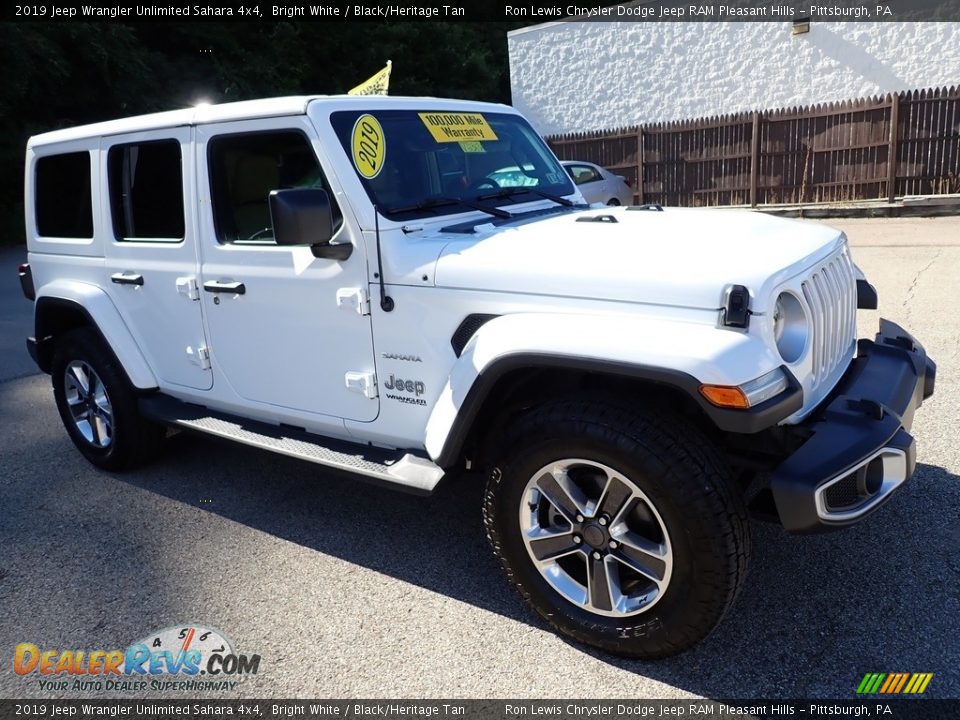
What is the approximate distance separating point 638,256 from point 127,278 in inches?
113

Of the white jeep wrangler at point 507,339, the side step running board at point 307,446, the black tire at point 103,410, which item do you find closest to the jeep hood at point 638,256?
the white jeep wrangler at point 507,339

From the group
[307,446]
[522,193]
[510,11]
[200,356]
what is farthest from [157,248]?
[510,11]

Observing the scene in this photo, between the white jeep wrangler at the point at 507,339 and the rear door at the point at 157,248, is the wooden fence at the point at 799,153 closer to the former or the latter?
the white jeep wrangler at the point at 507,339

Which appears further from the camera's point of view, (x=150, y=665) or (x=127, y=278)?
(x=127, y=278)

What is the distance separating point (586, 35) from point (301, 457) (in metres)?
18.5

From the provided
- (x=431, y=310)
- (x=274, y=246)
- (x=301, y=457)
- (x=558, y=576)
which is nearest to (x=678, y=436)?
(x=558, y=576)

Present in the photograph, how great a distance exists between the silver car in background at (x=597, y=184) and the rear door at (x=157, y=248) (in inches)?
333

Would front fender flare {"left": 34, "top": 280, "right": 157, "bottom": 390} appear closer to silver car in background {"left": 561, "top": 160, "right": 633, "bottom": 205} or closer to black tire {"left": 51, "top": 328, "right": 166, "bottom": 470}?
black tire {"left": 51, "top": 328, "right": 166, "bottom": 470}

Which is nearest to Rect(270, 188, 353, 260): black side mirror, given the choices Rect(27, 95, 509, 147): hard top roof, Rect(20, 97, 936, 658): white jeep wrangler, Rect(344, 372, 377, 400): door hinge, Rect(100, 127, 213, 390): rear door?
Rect(20, 97, 936, 658): white jeep wrangler

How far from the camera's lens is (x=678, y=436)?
2.50 m

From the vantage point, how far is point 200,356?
395cm

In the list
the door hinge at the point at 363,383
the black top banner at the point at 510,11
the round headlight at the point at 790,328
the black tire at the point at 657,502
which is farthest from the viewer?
the black top banner at the point at 510,11

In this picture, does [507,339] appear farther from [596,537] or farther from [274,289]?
[274,289]

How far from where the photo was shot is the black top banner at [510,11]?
1594cm
